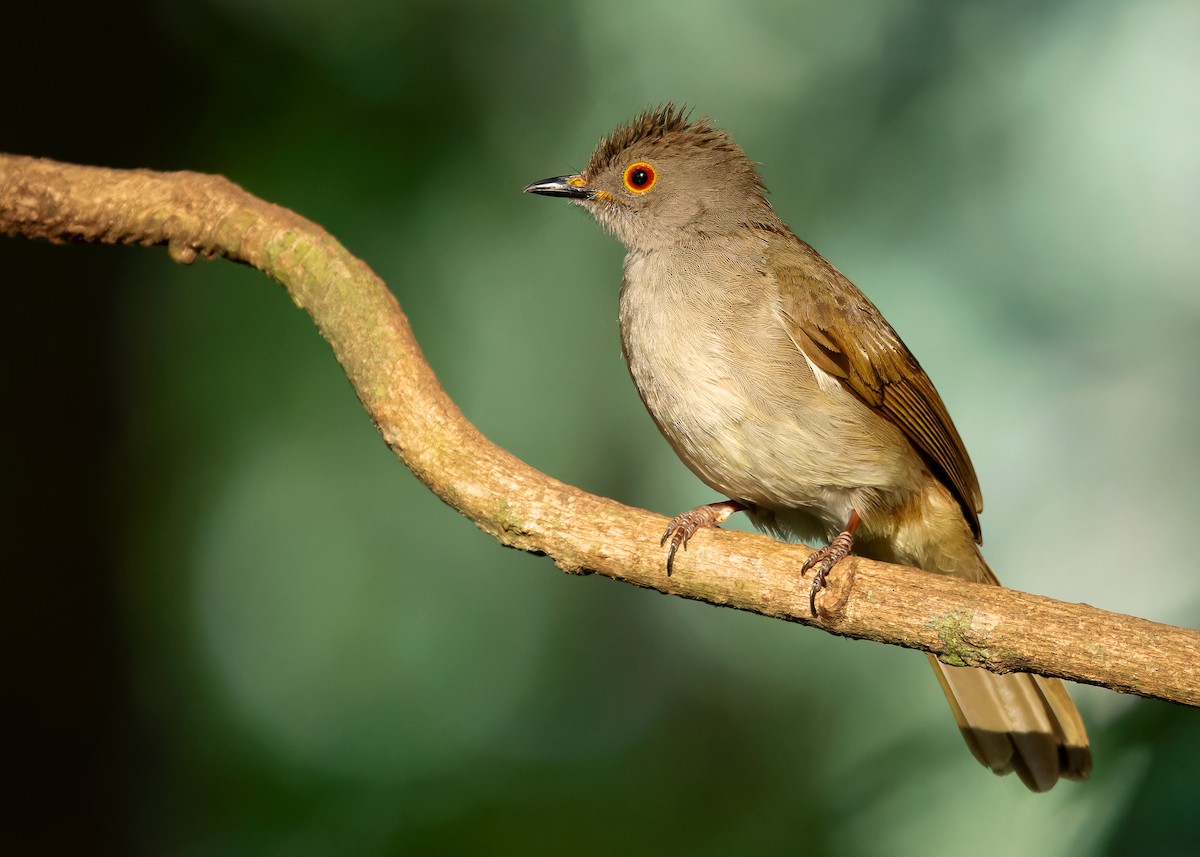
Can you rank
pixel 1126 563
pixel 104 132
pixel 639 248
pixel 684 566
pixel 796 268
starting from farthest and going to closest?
pixel 104 132 < pixel 1126 563 < pixel 639 248 < pixel 796 268 < pixel 684 566

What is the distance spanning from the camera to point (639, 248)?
13.4 feet

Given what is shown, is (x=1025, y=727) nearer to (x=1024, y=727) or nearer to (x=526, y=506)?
(x=1024, y=727)

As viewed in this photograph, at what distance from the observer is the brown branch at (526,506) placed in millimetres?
2654

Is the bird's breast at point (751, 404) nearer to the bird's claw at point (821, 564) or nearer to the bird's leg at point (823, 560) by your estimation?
the bird's leg at point (823, 560)

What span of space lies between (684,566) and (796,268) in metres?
1.31

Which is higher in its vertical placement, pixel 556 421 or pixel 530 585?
pixel 556 421

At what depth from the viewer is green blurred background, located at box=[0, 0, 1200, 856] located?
16.4ft

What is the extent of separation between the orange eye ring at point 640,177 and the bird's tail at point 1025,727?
6.95 ft

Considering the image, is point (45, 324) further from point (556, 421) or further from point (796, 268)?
point (796, 268)

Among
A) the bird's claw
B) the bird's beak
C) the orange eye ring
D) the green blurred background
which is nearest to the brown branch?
the bird's claw

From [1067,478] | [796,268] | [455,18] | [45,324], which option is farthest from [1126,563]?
[45,324]

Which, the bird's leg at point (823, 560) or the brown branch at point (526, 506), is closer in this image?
the brown branch at point (526, 506)

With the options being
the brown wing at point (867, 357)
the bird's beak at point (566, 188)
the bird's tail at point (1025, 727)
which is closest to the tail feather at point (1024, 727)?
the bird's tail at point (1025, 727)

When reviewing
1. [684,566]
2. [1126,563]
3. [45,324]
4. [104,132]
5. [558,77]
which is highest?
[558,77]
